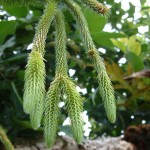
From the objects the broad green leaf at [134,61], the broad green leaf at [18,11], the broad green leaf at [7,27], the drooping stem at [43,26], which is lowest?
the broad green leaf at [134,61]

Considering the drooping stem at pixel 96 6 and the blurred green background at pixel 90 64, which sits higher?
the drooping stem at pixel 96 6

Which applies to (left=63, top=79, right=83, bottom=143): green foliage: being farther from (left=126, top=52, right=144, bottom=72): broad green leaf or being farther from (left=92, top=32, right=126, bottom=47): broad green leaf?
(left=126, top=52, right=144, bottom=72): broad green leaf

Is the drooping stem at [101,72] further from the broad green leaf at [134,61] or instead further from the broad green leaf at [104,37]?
the broad green leaf at [134,61]

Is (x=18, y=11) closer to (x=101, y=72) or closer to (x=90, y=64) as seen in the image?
(x=90, y=64)

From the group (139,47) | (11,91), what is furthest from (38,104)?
(139,47)

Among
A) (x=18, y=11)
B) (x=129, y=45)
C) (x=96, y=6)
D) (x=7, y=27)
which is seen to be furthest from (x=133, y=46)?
(x=96, y=6)

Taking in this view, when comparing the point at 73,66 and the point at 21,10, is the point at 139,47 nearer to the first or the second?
the point at 73,66

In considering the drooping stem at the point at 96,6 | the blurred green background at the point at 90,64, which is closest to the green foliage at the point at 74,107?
the drooping stem at the point at 96,6
